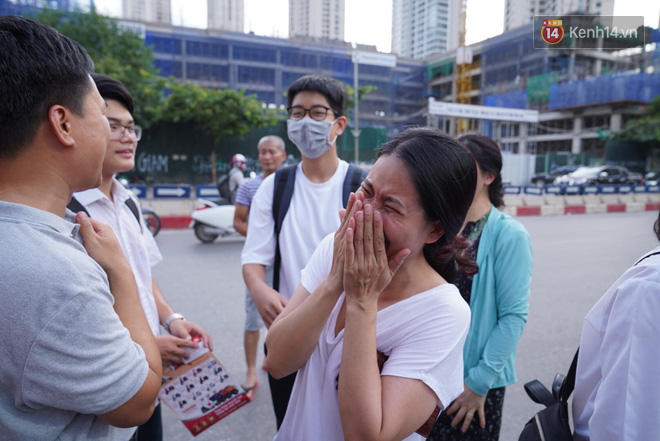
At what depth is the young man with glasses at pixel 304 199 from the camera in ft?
6.57

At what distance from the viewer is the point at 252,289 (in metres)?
1.90

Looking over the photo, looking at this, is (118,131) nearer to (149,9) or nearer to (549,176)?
(549,176)

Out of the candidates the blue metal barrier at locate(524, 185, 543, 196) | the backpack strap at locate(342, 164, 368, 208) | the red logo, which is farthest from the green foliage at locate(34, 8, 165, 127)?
the backpack strap at locate(342, 164, 368, 208)

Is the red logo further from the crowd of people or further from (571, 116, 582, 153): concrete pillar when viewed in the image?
(571, 116, 582, 153): concrete pillar

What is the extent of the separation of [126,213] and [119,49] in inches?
1028

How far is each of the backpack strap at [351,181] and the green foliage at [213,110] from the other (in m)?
19.5

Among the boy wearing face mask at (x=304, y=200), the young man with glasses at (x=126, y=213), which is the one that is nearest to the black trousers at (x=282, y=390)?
the boy wearing face mask at (x=304, y=200)

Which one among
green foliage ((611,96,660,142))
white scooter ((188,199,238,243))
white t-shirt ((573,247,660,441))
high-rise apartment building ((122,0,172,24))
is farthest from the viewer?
high-rise apartment building ((122,0,172,24))

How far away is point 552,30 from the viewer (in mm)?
3541

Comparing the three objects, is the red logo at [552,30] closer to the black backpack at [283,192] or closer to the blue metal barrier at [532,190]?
the black backpack at [283,192]

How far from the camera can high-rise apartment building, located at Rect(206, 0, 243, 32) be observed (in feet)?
214

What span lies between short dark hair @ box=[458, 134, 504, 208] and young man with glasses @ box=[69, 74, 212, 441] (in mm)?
1418

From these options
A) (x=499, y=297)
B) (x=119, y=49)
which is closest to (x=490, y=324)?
(x=499, y=297)

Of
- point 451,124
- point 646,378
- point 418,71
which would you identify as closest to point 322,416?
point 646,378
